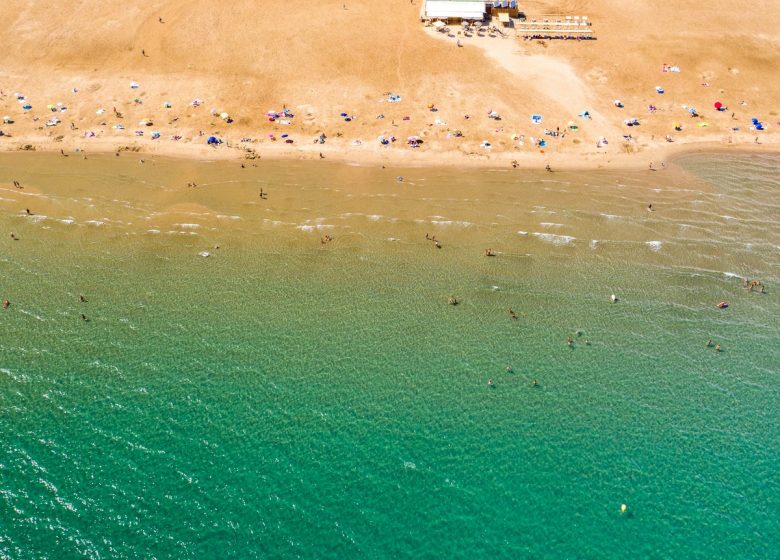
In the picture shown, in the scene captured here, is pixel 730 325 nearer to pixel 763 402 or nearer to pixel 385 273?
pixel 763 402

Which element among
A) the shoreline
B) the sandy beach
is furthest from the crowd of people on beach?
the shoreline

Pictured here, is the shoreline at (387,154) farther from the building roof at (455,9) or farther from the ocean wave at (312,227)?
the building roof at (455,9)

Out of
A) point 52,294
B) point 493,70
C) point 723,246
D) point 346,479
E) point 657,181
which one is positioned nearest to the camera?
point 346,479

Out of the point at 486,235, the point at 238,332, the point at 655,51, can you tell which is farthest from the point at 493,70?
the point at 238,332

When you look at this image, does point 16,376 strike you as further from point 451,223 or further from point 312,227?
point 451,223

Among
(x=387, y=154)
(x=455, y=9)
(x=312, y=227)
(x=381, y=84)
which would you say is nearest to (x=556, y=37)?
(x=455, y=9)

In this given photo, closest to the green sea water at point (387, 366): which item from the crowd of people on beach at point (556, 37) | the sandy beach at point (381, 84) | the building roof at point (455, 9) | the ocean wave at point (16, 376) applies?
the ocean wave at point (16, 376)
